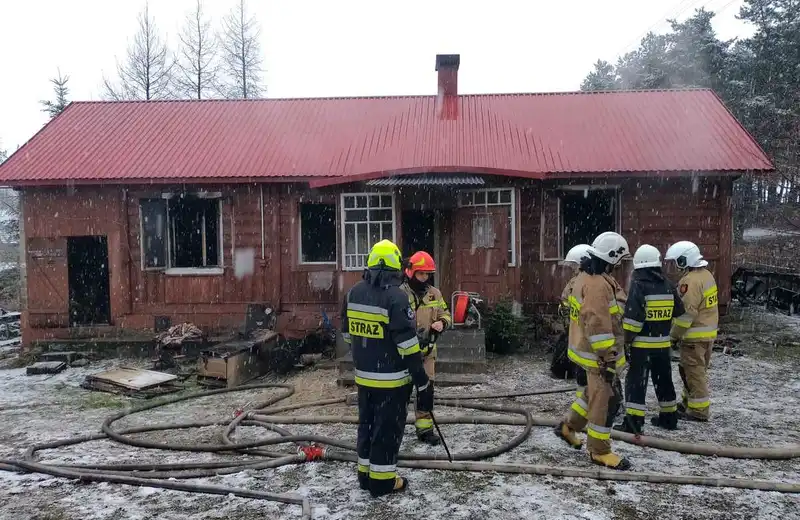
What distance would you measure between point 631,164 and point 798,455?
6.70 meters

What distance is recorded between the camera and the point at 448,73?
1388 centimetres

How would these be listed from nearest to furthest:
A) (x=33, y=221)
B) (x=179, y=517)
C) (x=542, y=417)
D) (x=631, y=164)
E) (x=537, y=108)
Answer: (x=179, y=517), (x=542, y=417), (x=631, y=164), (x=33, y=221), (x=537, y=108)

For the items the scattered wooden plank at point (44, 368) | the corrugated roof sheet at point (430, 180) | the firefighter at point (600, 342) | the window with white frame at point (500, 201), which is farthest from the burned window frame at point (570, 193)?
the scattered wooden plank at point (44, 368)

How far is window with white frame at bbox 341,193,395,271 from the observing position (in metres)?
10.0

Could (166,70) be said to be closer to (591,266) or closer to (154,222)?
(154,222)

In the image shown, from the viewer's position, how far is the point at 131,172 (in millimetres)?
11008

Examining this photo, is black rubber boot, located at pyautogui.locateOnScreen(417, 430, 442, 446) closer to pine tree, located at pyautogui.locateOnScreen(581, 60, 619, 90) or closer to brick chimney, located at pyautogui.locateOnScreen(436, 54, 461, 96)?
brick chimney, located at pyautogui.locateOnScreen(436, 54, 461, 96)

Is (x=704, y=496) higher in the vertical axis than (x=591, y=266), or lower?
lower

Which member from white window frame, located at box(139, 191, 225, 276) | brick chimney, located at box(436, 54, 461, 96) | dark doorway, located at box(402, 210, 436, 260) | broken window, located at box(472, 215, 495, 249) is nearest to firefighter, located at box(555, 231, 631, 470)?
broken window, located at box(472, 215, 495, 249)

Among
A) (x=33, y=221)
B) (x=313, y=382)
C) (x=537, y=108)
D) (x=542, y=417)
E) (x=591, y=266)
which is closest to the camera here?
(x=591, y=266)

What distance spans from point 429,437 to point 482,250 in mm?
5054

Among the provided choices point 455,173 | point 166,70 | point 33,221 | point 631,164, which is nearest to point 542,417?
point 455,173

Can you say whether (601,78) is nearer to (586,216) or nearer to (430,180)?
(586,216)

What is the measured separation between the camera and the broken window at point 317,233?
37.3ft
